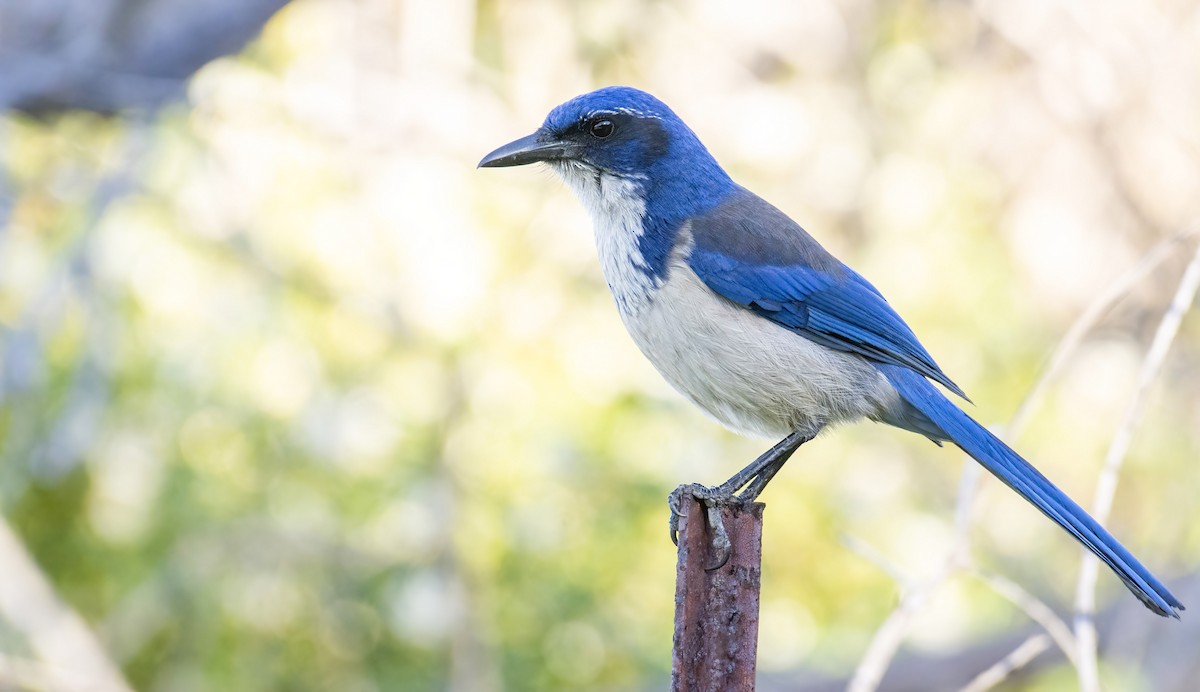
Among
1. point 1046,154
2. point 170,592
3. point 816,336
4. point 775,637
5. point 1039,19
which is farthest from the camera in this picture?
point 1046,154

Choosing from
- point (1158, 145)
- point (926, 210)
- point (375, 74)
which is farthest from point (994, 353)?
point (375, 74)

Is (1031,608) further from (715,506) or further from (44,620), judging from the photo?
(44,620)

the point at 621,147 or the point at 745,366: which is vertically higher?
the point at 621,147

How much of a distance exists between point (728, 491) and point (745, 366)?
1.30 feet

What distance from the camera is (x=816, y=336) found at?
3.45 metres

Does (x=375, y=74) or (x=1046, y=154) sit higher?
(x=1046, y=154)

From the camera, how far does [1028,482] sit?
3027 mm

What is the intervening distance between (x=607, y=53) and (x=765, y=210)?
12.2ft

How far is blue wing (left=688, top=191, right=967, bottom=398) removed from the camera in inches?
134

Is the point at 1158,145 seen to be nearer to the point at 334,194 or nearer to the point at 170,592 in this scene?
the point at 334,194

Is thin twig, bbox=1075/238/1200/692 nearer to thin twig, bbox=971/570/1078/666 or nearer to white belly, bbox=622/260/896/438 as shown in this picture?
thin twig, bbox=971/570/1078/666

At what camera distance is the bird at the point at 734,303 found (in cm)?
328

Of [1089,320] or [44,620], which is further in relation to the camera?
[44,620]

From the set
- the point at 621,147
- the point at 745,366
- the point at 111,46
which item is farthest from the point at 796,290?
the point at 111,46
